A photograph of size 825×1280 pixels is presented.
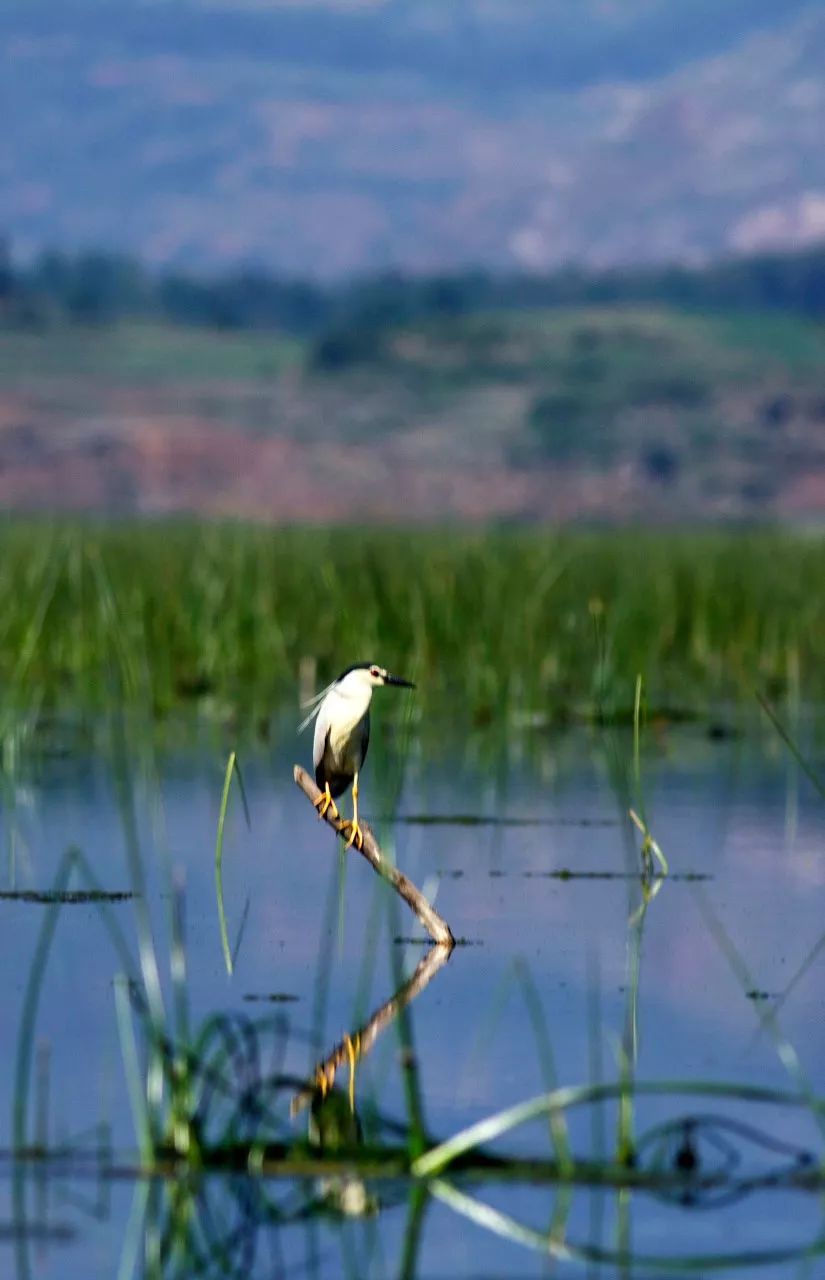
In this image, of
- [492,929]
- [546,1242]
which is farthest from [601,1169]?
[492,929]

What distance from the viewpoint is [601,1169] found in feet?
11.4

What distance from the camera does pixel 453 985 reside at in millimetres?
4848

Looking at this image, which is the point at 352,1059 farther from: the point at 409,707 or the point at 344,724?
the point at 344,724

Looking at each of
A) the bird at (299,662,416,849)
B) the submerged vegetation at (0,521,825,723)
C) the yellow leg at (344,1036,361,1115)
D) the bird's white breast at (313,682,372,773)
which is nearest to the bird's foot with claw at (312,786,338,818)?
the bird at (299,662,416,849)

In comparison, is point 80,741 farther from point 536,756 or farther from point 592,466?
point 592,466

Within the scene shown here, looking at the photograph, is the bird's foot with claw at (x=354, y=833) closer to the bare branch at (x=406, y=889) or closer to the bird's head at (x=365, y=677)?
the bare branch at (x=406, y=889)

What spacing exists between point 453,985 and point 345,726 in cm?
91

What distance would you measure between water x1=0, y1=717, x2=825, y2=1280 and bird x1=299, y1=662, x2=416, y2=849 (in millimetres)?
259

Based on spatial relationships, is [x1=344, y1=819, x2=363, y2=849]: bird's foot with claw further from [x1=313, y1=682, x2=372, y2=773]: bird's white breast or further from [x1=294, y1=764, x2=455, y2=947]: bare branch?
[x1=313, y1=682, x2=372, y2=773]: bird's white breast

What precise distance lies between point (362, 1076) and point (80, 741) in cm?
533

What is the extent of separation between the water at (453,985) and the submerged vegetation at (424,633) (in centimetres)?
88

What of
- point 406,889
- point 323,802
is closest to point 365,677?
point 323,802

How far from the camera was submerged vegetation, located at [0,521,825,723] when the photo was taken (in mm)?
10508

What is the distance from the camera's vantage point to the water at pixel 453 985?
10.8 ft
